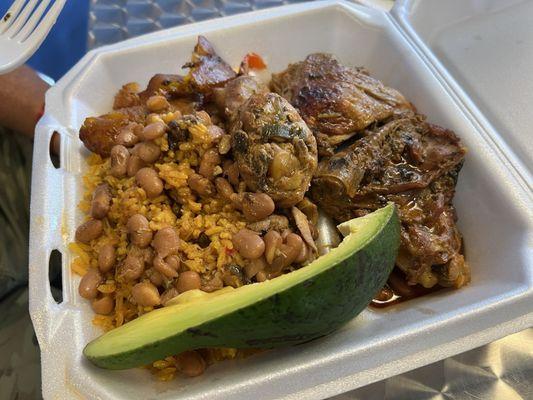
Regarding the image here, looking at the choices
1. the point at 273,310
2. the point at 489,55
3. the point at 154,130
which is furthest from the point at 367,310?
the point at 489,55

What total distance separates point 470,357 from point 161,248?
1.13 meters

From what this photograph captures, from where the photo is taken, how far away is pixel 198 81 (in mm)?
2113

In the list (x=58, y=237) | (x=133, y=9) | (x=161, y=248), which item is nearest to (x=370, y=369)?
(x=161, y=248)

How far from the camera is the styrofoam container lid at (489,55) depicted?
81.0 inches

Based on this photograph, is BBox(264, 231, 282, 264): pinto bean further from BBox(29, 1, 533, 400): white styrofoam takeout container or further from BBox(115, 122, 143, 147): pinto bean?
BBox(115, 122, 143, 147): pinto bean

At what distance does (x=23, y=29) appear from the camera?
1882 millimetres

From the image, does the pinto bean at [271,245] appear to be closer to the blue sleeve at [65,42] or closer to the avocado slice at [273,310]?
the avocado slice at [273,310]

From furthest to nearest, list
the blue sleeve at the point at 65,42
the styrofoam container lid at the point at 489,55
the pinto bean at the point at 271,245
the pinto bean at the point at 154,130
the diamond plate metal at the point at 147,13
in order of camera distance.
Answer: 1. the diamond plate metal at the point at 147,13
2. the blue sleeve at the point at 65,42
3. the styrofoam container lid at the point at 489,55
4. the pinto bean at the point at 154,130
5. the pinto bean at the point at 271,245

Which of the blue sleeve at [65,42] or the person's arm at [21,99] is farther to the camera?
the blue sleeve at [65,42]

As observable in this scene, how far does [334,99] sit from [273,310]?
40.1 inches

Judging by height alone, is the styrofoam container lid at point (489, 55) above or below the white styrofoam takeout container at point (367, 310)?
above

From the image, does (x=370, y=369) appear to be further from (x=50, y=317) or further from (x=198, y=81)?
(x=198, y=81)

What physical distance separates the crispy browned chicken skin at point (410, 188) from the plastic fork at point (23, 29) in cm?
120

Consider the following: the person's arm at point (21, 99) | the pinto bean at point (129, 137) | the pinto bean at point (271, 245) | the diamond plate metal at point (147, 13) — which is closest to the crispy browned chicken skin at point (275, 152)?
the pinto bean at point (271, 245)
